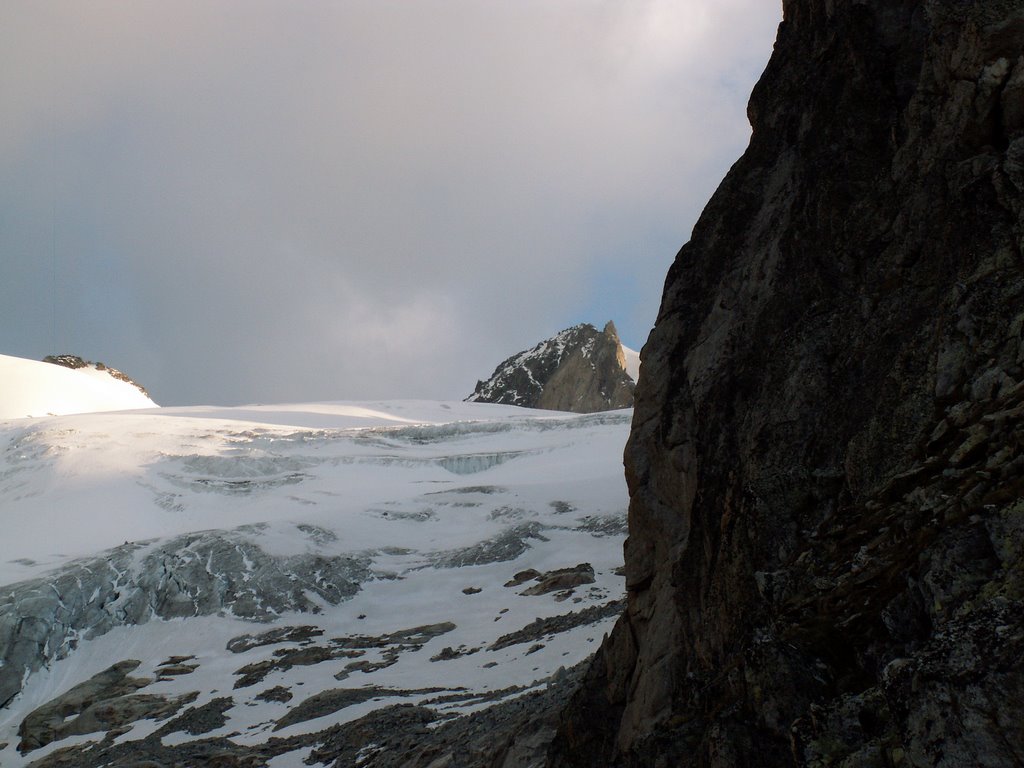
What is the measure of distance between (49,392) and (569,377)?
76374mm

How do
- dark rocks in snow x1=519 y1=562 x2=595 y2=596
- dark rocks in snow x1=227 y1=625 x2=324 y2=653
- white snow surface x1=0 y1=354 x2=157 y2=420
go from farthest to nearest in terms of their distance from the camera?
1. white snow surface x1=0 y1=354 x2=157 y2=420
2. dark rocks in snow x1=519 y1=562 x2=595 y2=596
3. dark rocks in snow x1=227 y1=625 x2=324 y2=653

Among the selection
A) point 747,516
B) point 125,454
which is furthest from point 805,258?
point 125,454

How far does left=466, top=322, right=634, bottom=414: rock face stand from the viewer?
136625 mm

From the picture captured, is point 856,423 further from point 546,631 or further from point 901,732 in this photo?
point 546,631

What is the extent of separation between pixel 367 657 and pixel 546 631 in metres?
6.30

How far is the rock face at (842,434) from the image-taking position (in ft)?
18.9

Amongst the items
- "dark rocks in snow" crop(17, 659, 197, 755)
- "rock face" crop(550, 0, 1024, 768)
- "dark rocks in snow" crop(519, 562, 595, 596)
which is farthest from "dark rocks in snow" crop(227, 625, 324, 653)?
"rock face" crop(550, 0, 1024, 768)

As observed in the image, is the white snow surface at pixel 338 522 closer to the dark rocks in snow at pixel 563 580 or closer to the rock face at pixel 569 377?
the dark rocks in snow at pixel 563 580

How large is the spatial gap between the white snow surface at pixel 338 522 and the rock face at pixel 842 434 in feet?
37.4

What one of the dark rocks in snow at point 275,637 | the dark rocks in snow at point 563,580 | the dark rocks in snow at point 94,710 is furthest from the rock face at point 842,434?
the dark rocks in snow at point 275,637

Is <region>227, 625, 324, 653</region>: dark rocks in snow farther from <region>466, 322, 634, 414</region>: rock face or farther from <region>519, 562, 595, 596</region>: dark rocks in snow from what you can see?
<region>466, 322, 634, 414</region>: rock face

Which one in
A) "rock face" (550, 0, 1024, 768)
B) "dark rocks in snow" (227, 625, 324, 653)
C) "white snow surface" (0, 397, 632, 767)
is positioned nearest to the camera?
"rock face" (550, 0, 1024, 768)

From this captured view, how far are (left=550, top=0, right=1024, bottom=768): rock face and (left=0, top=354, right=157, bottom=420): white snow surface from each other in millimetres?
105713

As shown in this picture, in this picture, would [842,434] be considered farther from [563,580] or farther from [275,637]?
[275,637]
